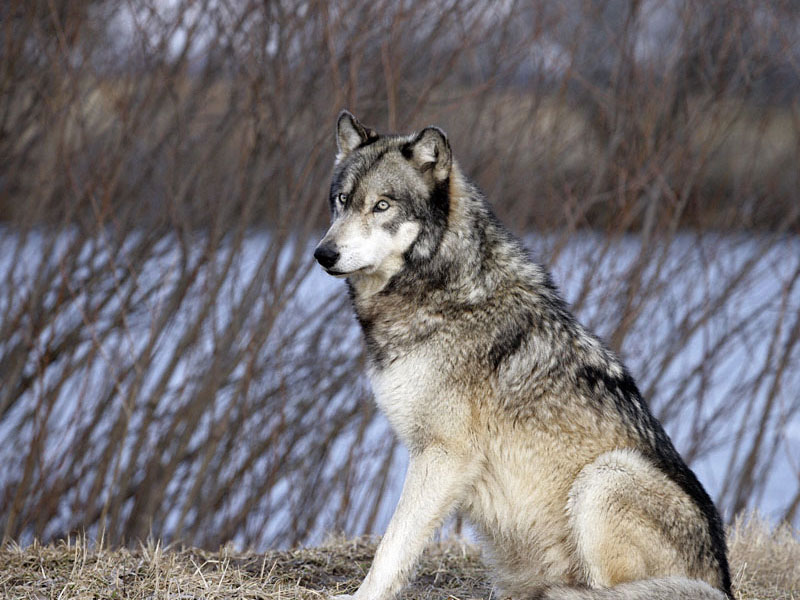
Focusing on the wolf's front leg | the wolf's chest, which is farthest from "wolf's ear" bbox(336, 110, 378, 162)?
the wolf's front leg

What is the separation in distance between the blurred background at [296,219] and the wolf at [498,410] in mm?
2647

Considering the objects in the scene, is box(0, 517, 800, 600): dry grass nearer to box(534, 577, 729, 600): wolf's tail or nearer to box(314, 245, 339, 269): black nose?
box(534, 577, 729, 600): wolf's tail

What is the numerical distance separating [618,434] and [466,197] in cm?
126

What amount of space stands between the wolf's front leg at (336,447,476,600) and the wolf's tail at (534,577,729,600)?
0.54m

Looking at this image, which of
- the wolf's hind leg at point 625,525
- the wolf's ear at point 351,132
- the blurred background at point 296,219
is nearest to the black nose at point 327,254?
the wolf's ear at point 351,132

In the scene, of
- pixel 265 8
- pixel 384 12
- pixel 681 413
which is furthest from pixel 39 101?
pixel 681 413

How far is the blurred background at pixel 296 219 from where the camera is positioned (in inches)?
268

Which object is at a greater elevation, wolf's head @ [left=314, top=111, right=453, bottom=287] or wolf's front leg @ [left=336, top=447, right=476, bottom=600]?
wolf's head @ [left=314, top=111, right=453, bottom=287]

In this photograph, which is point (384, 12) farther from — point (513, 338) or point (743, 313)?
point (743, 313)

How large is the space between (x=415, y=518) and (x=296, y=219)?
143 inches

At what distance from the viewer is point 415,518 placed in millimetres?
3623

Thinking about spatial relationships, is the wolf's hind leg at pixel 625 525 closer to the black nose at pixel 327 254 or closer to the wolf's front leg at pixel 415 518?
the wolf's front leg at pixel 415 518

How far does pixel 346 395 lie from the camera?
779 centimetres

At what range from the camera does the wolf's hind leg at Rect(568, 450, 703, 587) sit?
139 inches
